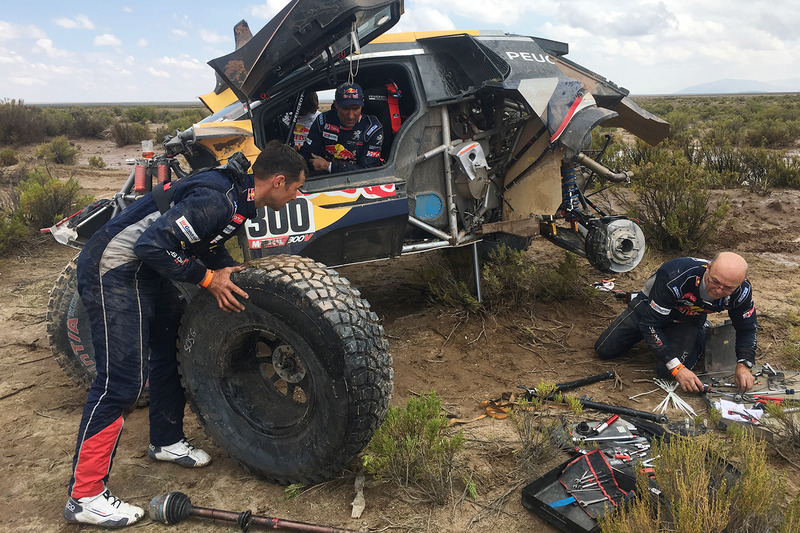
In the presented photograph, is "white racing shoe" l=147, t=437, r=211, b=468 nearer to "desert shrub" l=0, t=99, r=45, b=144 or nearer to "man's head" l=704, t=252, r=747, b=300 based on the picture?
"man's head" l=704, t=252, r=747, b=300

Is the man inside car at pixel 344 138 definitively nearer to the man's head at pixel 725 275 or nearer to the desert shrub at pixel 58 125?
the man's head at pixel 725 275

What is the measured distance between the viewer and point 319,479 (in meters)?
2.77

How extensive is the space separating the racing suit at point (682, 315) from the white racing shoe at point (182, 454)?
9.98 ft

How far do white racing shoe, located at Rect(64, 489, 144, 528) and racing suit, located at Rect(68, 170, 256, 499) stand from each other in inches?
1.5

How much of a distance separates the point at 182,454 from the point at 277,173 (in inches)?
65.7

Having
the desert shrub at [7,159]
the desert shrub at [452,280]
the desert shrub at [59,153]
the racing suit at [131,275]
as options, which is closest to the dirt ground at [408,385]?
the desert shrub at [452,280]

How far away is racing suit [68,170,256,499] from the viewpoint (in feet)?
8.82

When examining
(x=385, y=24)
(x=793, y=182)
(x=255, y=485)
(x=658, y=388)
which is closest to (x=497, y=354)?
(x=658, y=388)

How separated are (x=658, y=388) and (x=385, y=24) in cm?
322

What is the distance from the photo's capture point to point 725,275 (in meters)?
3.62

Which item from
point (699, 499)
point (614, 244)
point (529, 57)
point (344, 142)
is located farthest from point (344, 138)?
point (699, 499)

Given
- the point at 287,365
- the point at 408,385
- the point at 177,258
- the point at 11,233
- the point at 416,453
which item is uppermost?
the point at 177,258

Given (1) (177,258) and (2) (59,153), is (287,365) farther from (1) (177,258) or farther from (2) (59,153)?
(2) (59,153)

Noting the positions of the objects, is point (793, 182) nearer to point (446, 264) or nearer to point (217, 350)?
point (446, 264)
